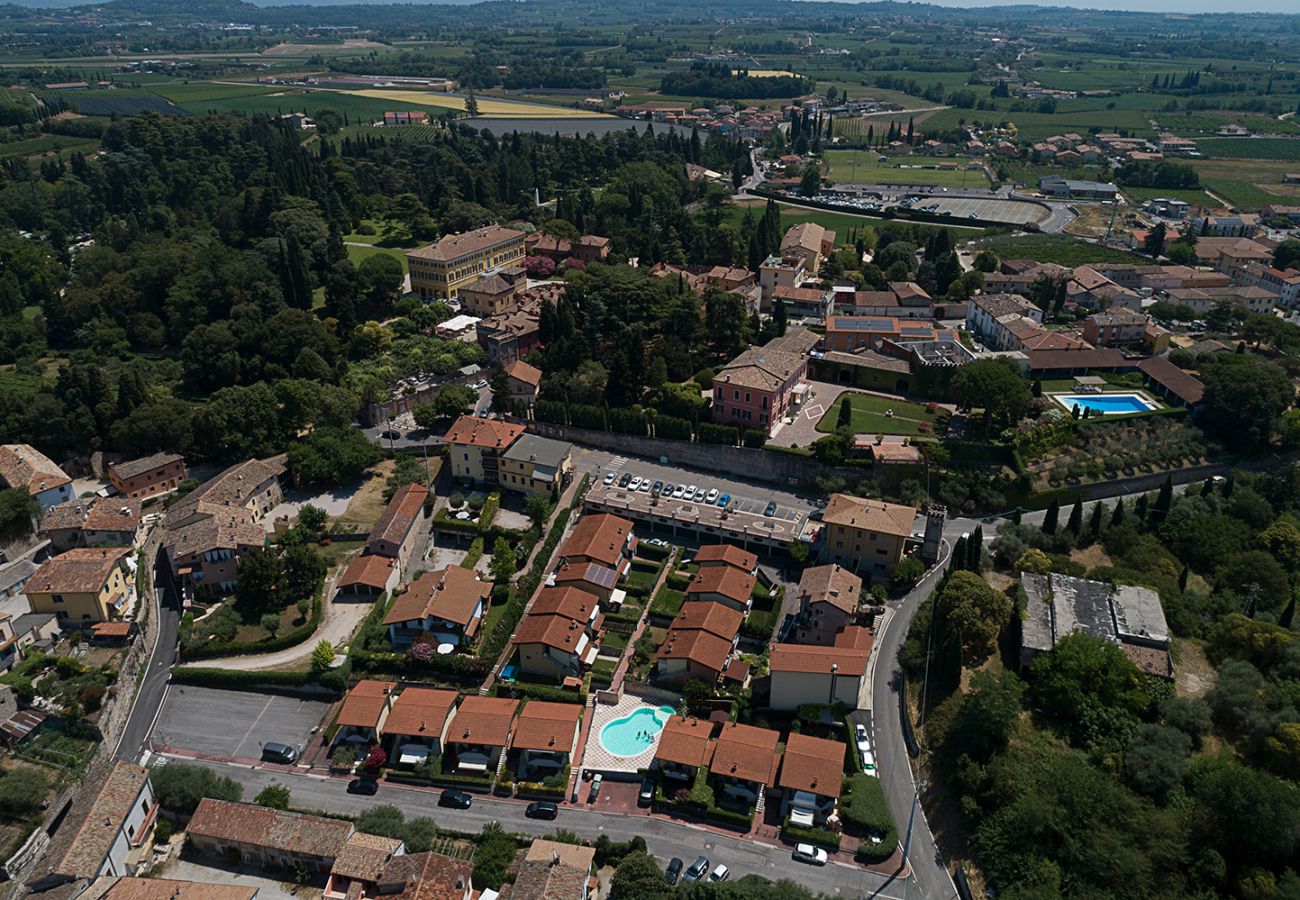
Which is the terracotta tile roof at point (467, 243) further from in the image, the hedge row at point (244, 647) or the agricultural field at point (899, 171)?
the agricultural field at point (899, 171)

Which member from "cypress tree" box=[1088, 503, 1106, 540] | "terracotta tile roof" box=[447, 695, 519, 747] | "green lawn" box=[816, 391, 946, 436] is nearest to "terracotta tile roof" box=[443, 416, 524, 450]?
"terracotta tile roof" box=[447, 695, 519, 747]

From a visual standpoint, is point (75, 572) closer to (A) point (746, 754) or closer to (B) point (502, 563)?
(B) point (502, 563)

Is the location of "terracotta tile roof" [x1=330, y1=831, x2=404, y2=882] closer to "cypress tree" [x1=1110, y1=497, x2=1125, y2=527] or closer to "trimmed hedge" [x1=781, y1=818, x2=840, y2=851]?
"trimmed hedge" [x1=781, y1=818, x2=840, y2=851]

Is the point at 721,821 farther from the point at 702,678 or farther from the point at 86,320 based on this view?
the point at 86,320

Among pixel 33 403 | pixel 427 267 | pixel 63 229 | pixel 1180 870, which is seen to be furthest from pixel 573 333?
pixel 63 229

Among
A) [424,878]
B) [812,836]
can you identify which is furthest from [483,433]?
[812,836]
